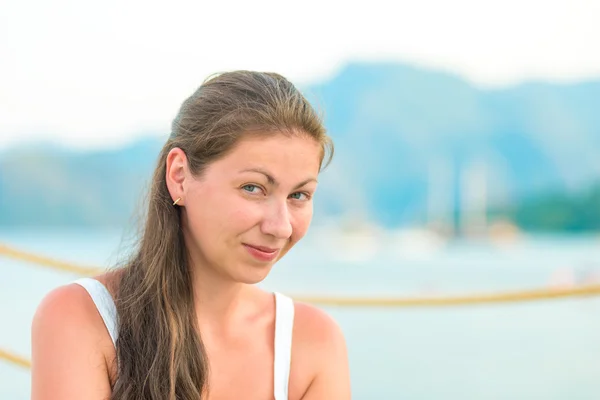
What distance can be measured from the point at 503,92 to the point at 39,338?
4946cm

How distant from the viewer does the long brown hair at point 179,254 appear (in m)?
1.54

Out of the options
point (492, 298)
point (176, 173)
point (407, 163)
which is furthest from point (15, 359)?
point (407, 163)

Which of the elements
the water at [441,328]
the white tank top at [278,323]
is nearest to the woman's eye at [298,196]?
the white tank top at [278,323]

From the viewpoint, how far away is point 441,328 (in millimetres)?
20391

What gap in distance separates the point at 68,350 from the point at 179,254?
28 cm

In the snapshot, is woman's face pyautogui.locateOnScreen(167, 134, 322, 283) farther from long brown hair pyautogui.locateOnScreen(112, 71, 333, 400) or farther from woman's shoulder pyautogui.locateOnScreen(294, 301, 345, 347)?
woman's shoulder pyautogui.locateOnScreen(294, 301, 345, 347)

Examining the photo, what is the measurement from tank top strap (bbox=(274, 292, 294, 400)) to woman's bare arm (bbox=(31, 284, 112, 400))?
361mm

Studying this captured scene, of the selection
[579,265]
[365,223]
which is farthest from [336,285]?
[365,223]

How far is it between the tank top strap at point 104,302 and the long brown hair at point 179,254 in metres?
0.01

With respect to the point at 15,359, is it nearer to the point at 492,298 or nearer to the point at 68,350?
the point at 68,350

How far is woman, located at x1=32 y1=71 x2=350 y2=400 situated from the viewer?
1.51 meters

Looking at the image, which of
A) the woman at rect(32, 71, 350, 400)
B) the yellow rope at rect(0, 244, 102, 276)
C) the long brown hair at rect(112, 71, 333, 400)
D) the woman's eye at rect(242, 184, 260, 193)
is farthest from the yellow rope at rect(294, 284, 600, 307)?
the woman's eye at rect(242, 184, 260, 193)

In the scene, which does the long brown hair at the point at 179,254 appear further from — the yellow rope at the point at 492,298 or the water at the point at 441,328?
the yellow rope at the point at 492,298

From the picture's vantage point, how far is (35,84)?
39.9 meters
